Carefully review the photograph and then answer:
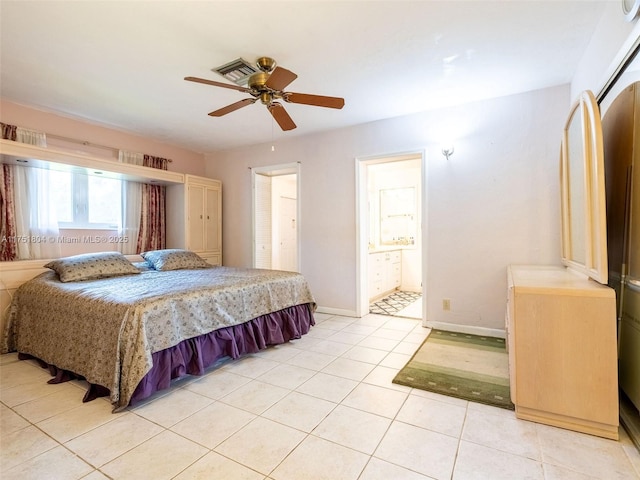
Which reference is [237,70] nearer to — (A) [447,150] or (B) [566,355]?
(A) [447,150]

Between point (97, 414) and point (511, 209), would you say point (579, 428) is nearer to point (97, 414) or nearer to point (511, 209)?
point (511, 209)

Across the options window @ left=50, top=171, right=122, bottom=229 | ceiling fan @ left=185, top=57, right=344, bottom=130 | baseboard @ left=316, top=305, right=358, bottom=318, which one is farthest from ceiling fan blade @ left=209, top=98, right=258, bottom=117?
baseboard @ left=316, top=305, right=358, bottom=318

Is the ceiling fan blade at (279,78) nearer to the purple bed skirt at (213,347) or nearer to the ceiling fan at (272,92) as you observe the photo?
the ceiling fan at (272,92)

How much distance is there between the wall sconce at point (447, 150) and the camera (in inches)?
132

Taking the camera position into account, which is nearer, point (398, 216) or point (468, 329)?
point (468, 329)

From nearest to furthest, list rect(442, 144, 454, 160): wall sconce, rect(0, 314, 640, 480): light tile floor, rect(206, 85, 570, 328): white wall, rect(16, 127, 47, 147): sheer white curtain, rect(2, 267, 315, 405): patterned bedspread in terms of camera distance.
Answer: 1. rect(0, 314, 640, 480): light tile floor
2. rect(2, 267, 315, 405): patterned bedspread
3. rect(206, 85, 570, 328): white wall
4. rect(16, 127, 47, 147): sheer white curtain
5. rect(442, 144, 454, 160): wall sconce

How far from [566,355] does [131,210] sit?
15.8 feet

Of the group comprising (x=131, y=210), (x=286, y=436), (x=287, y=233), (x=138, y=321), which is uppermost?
(x=131, y=210)

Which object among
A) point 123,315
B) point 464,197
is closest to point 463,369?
point 464,197

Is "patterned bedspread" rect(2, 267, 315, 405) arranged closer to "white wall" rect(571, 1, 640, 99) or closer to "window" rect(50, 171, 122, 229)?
"window" rect(50, 171, 122, 229)

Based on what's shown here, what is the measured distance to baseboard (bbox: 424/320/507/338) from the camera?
126 inches

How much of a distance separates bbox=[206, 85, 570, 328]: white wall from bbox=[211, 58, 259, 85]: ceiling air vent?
169cm

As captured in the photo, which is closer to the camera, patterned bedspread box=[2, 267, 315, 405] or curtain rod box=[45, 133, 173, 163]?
patterned bedspread box=[2, 267, 315, 405]

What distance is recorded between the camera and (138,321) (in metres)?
1.88
